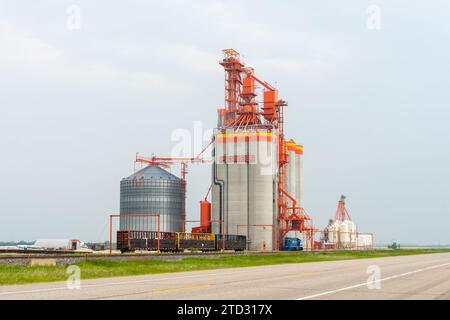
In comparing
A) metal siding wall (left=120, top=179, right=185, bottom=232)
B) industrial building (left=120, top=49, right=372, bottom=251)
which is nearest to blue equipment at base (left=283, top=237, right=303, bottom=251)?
industrial building (left=120, top=49, right=372, bottom=251)

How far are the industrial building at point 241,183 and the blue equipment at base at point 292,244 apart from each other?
0.53m

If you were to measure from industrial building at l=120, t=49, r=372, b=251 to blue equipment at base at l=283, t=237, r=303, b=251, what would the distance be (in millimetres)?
533

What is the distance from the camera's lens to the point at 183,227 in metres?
119

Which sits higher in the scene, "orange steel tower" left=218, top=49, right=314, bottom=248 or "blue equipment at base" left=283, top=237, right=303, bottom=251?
"orange steel tower" left=218, top=49, right=314, bottom=248

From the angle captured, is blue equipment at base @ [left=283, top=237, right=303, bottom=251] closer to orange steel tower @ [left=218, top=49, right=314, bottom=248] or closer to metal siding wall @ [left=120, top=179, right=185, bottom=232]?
orange steel tower @ [left=218, top=49, right=314, bottom=248]

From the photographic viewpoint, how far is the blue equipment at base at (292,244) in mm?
102938

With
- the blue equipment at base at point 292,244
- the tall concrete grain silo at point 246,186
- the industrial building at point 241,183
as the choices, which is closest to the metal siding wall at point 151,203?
the industrial building at point 241,183

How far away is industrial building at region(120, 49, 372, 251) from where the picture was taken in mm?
100438

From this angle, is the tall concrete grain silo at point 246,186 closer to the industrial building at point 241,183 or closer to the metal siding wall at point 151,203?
the industrial building at point 241,183

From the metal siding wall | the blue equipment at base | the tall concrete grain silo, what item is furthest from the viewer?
the metal siding wall

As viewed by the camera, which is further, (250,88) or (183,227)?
(183,227)
